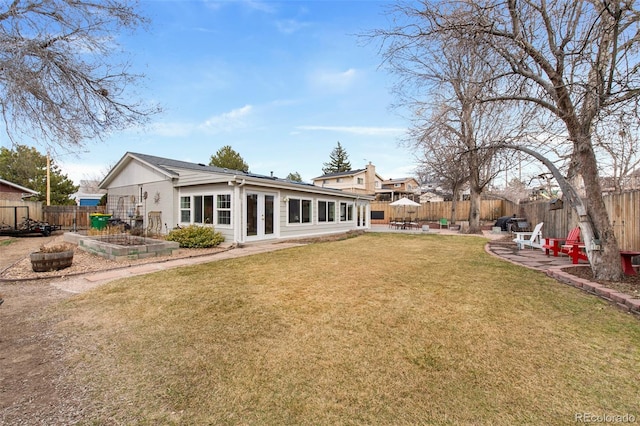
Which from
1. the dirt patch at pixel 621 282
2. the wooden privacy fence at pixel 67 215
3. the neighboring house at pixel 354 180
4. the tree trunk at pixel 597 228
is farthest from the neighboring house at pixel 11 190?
the neighboring house at pixel 354 180

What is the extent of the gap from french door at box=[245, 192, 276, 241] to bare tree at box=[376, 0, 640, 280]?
7663 mm

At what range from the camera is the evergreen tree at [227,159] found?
31.8 metres

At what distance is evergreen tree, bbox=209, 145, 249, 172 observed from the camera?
31.8 m

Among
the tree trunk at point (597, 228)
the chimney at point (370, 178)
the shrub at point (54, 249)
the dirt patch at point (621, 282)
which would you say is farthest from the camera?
the chimney at point (370, 178)

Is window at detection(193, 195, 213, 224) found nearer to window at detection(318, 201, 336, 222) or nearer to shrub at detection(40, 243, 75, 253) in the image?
shrub at detection(40, 243, 75, 253)

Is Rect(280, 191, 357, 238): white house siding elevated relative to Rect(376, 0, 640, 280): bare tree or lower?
lower

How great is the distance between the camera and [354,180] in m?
39.1

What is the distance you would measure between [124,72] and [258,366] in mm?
6924

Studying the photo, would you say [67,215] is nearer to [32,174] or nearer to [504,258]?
[32,174]

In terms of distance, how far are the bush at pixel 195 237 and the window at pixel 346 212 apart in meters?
8.09

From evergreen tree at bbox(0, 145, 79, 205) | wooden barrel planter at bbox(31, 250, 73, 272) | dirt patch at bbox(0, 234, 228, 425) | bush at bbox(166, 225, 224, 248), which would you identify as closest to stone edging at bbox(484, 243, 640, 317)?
dirt patch at bbox(0, 234, 228, 425)

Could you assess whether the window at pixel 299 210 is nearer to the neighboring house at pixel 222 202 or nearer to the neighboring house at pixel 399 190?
the neighboring house at pixel 222 202

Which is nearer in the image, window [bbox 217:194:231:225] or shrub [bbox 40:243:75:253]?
shrub [bbox 40:243:75:253]

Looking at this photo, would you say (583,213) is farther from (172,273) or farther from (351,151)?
(351,151)
